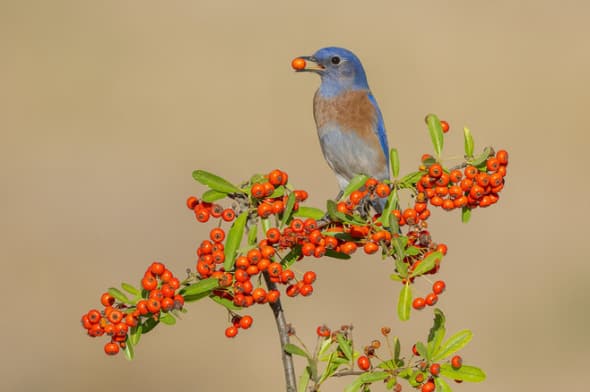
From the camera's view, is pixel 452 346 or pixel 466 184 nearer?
pixel 452 346

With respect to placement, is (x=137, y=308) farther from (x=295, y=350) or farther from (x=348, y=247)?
(x=348, y=247)

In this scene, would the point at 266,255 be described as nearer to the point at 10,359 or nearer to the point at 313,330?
the point at 313,330

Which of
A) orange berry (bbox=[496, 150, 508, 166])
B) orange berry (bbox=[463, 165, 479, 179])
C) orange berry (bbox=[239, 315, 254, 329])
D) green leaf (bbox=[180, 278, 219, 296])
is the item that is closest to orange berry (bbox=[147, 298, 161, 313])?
green leaf (bbox=[180, 278, 219, 296])

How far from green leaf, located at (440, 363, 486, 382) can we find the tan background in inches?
198

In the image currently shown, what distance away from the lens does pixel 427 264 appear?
337 centimetres

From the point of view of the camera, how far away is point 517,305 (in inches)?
371

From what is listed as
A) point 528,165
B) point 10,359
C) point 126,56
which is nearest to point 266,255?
point 10,359

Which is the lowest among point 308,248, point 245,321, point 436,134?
point 245,321

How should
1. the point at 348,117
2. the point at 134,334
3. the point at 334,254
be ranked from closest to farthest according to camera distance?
the point at 134,334, the point at 334,254, the point at 348,117

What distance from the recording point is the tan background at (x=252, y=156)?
891cm

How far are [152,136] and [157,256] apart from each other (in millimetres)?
2836

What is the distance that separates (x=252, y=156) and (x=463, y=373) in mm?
8144

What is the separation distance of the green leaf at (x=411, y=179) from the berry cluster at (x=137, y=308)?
928 millimetres

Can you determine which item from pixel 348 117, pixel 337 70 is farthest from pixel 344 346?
pixel 337 70
